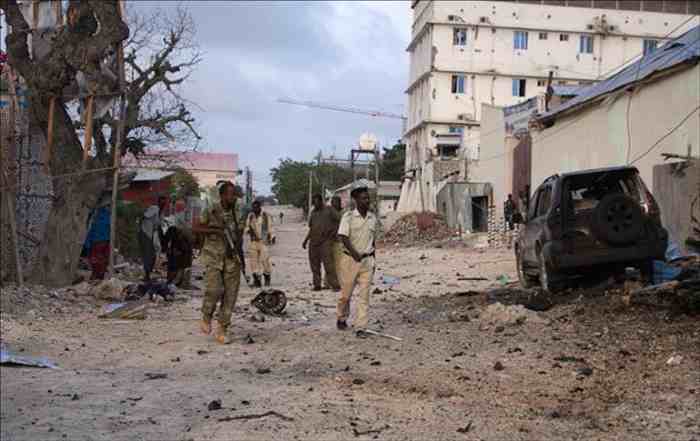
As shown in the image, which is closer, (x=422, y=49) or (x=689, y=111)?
(x=689, y=111)

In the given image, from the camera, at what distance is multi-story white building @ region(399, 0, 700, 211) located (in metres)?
56.5

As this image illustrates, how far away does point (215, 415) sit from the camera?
219 inches

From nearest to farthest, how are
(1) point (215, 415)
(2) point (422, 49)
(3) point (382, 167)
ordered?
(1) point (215, 415) < (2) point (422, 49) < (3) point (382, 167)

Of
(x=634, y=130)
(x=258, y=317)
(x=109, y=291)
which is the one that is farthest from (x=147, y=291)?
(x=634, y=130)

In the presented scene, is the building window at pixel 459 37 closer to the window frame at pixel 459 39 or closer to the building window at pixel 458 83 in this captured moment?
the window frame at pixel 459 39

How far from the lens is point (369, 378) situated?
261 inches

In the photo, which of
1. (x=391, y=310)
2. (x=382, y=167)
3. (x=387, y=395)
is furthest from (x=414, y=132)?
(x=387, y=395)

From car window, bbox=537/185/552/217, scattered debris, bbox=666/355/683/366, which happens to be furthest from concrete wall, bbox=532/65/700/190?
scattered debris, bbox=666/355/683/366

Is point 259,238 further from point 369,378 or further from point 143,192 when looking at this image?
point 143,192

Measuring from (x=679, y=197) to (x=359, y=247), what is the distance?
7.51 meters

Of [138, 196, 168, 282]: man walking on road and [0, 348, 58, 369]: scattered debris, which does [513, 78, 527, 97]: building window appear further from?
[0, 348, 58, 369]: scattered debris

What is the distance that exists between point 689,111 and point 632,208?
556cm

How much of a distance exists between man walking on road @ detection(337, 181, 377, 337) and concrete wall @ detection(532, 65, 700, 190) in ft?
25.4

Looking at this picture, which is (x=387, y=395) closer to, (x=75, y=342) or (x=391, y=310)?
(x=75, y=342)
